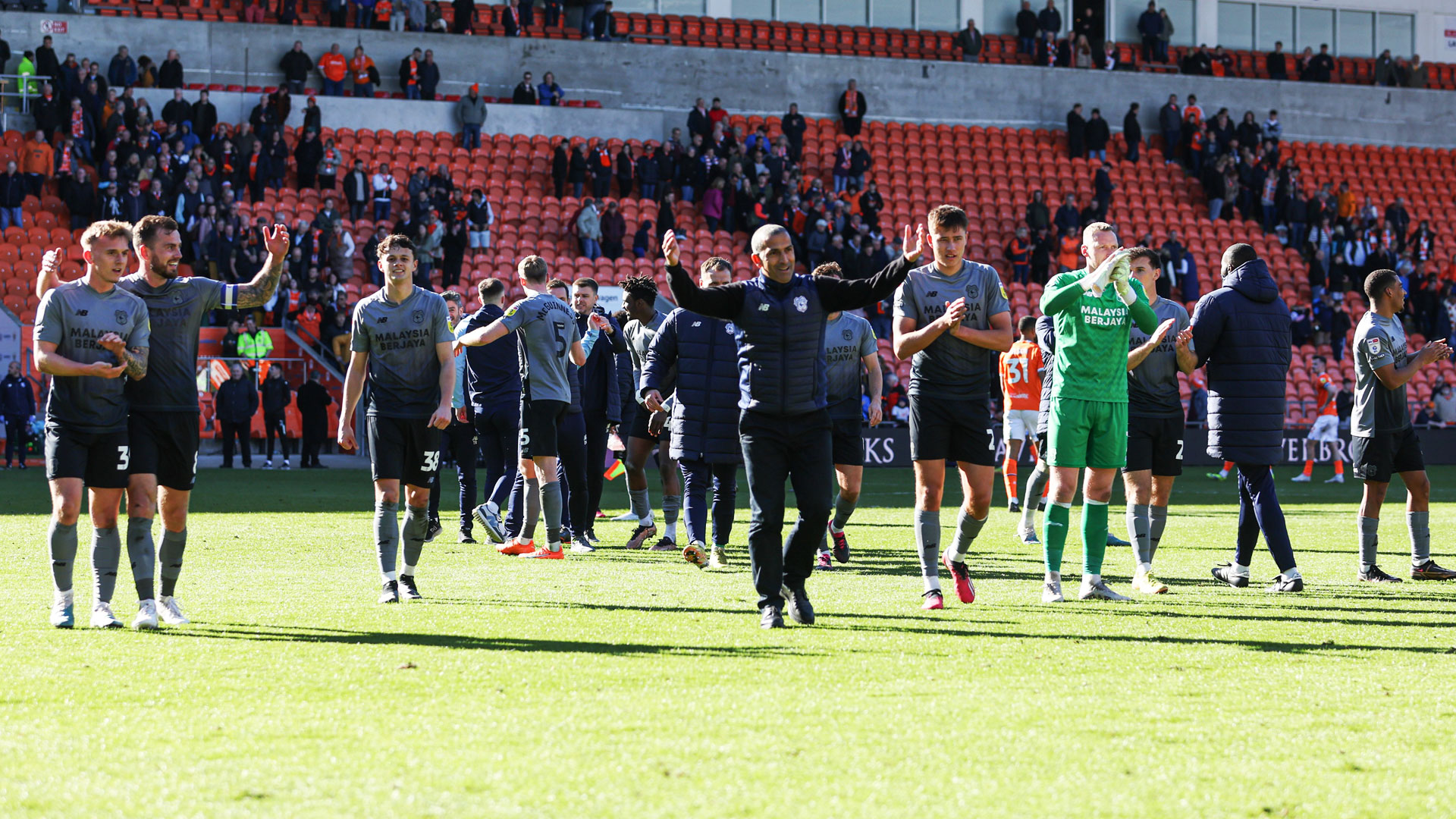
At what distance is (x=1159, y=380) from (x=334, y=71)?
84.2 feet

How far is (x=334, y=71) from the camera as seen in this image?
105 feet

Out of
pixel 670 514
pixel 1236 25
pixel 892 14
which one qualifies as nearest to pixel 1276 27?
pixel 1236 25

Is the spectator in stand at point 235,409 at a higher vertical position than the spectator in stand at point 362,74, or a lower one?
lower

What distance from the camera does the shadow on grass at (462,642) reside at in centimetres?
650

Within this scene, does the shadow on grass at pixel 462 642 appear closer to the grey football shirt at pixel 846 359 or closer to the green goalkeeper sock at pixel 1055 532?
the green goalkeeper sock at pixel 1055 532

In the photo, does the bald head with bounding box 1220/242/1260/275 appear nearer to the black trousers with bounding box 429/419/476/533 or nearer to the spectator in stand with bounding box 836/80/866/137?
the black trousers with bounding box 429/419/476/533

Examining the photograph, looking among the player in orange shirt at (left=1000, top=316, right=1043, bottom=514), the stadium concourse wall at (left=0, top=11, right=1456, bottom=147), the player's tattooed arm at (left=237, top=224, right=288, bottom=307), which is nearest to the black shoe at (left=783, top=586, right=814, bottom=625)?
the player's tattooed arm at (left=237, top=224, right=288, bottom=307)

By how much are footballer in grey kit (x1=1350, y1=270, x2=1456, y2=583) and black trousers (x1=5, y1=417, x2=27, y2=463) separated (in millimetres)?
20980

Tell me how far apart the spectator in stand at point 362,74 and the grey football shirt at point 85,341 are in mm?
26082

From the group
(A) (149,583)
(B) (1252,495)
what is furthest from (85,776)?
(B) (1252,495)

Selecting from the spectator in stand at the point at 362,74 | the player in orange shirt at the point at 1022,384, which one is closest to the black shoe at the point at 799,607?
the player in orange shirt at the point at 1022,384

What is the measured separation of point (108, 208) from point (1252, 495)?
875 inches

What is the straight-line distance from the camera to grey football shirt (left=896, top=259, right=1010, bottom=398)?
796 cm

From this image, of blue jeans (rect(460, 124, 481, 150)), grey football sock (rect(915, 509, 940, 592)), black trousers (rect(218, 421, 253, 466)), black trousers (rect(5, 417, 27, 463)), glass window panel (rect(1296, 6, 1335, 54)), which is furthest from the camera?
glass window panel (rect(1296, 6, 1335, 54))
